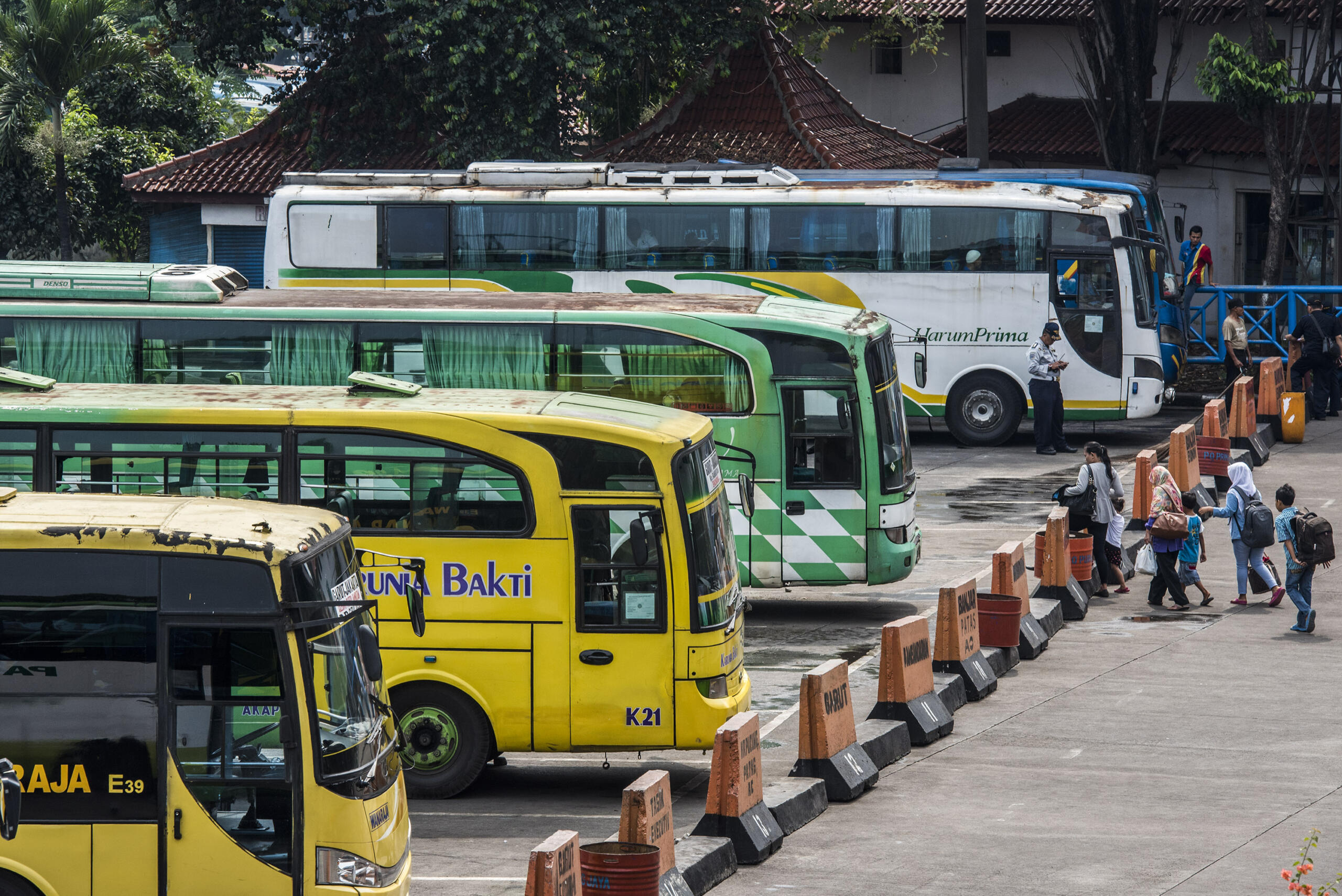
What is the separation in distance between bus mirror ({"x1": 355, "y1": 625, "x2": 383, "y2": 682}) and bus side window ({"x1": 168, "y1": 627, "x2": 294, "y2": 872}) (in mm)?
492

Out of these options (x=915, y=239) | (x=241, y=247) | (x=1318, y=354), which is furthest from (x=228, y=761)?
(x=241, y=247)

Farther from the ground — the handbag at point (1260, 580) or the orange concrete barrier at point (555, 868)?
the orange concrete barrier at point (555, 868)

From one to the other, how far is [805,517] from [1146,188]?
16.1 m

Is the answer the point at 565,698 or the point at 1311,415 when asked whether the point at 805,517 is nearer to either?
the point at 565,698

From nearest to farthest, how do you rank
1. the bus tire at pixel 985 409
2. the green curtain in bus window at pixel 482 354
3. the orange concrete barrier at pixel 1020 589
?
→ the orange concrete barrier at pixel 1020 589 < the green curtain in bus window at pixel 482 354 < the bus tire at pixel 985 409

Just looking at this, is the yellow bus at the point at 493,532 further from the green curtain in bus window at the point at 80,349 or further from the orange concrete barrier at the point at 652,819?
the green curtain in bus window at the point at 80,349

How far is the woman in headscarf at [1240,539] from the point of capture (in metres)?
17.2

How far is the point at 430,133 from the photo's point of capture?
104ft

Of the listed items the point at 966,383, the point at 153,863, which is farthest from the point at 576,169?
the point at 153,863

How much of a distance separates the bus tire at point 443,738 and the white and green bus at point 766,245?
13660 millimetres

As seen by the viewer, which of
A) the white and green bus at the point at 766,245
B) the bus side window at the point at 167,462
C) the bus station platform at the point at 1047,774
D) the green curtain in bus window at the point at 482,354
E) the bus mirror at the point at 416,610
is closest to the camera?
the bus mirror at the point at 416,610

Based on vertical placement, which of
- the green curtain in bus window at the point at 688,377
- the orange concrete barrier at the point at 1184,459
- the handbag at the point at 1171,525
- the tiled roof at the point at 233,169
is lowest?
the handbag at the point at 1171,525

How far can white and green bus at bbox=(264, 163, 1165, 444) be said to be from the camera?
79.9ft

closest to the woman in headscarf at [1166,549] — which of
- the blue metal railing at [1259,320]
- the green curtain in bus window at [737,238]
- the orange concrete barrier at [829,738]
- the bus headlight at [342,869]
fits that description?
the orange concrete barrier at [829,738]
